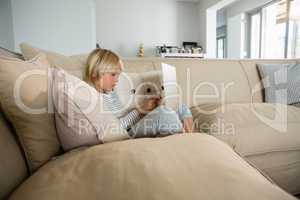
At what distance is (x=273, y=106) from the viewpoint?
1446mm

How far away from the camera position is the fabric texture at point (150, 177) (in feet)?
1.55

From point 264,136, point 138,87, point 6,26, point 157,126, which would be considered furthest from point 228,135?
point 6,26

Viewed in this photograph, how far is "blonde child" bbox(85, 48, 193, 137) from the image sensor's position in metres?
0.98

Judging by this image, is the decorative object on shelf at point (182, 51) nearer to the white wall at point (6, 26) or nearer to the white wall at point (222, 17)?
the white wall at point (222, 17)

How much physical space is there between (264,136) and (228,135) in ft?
0.66

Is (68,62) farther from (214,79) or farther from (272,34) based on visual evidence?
(272,34)

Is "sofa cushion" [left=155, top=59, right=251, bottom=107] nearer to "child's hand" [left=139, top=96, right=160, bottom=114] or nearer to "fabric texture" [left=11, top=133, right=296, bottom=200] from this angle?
"child's hand" [left=139, top=96, right=160, bottom=114]

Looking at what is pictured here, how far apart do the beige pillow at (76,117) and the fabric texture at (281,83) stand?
55.5 inches

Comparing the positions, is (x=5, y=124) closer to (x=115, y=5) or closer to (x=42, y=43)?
(x=42, y=43)

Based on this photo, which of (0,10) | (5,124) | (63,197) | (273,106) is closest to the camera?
(63,197)

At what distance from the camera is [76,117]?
75cm

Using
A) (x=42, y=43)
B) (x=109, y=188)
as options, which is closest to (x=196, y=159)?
(x=109, y=188)

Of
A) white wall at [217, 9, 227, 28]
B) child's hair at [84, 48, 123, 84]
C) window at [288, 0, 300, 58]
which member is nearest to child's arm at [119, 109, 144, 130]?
child's hair at [84, 48, 123, 84]

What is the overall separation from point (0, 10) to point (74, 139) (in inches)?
108
